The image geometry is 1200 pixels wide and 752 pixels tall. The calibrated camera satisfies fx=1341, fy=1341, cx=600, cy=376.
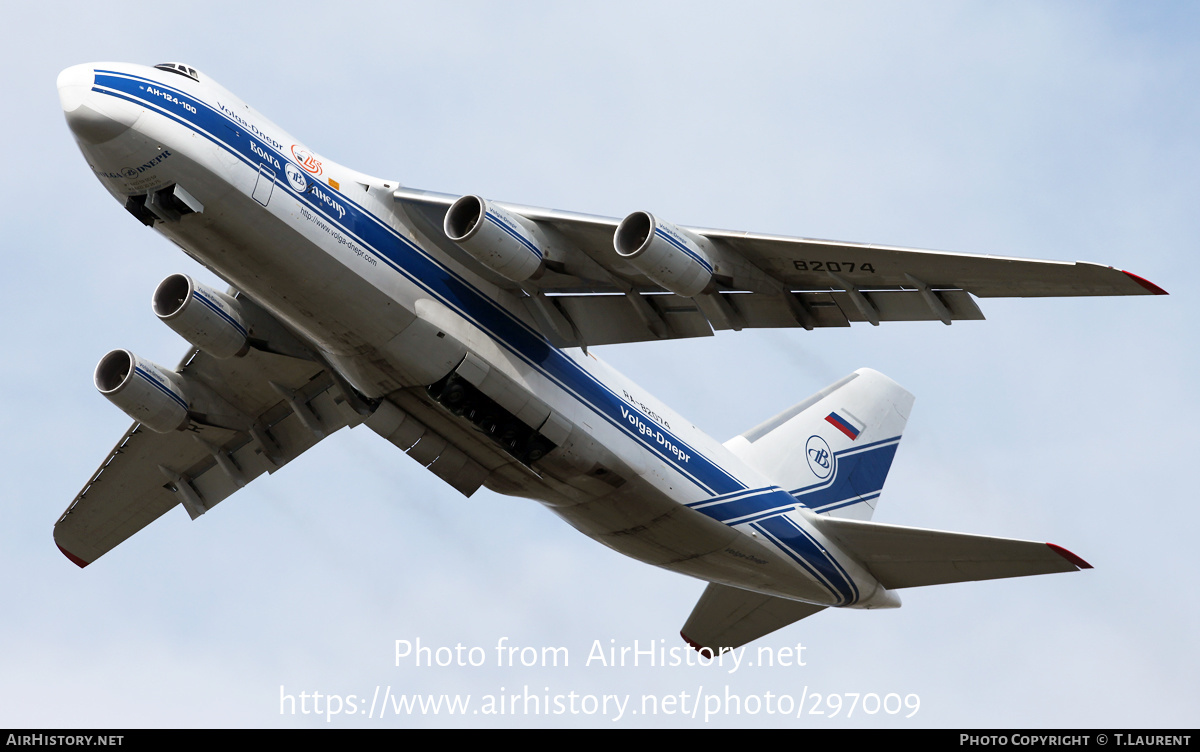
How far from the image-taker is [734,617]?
18.7 meters

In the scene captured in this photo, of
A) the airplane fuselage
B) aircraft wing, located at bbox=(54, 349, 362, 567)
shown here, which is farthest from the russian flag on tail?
aircraft wing, located at bbox=(54, 349, 362, 567)

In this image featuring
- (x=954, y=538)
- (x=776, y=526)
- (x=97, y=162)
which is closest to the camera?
(x=97, y=162)

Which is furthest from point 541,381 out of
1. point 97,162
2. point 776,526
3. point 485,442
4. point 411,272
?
point 97,162

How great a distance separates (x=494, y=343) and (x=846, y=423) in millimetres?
6960

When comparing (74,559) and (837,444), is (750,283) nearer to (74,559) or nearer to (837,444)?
(837,444)

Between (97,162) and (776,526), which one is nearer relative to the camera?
(97,162)

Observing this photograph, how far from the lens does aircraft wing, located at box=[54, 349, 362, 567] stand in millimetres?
16469

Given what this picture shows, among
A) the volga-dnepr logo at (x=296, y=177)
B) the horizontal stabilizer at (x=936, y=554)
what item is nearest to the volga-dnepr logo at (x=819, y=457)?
the horizontal stabilizer at (x=936, y=554)

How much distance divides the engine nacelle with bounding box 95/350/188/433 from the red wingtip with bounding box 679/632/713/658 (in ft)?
24.4

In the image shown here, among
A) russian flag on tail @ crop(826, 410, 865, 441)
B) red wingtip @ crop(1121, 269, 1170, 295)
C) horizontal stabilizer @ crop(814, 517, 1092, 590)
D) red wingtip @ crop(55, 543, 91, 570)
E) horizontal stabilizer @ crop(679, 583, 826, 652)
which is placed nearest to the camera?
red wingtip @ crop(1121, 269, 1170, 295)

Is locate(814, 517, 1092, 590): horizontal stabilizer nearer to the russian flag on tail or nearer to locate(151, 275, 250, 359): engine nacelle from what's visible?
the russian flag on tail

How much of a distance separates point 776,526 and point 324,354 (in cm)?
608

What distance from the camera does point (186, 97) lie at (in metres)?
12.5

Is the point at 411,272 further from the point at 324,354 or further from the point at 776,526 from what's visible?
the point at 776,526
